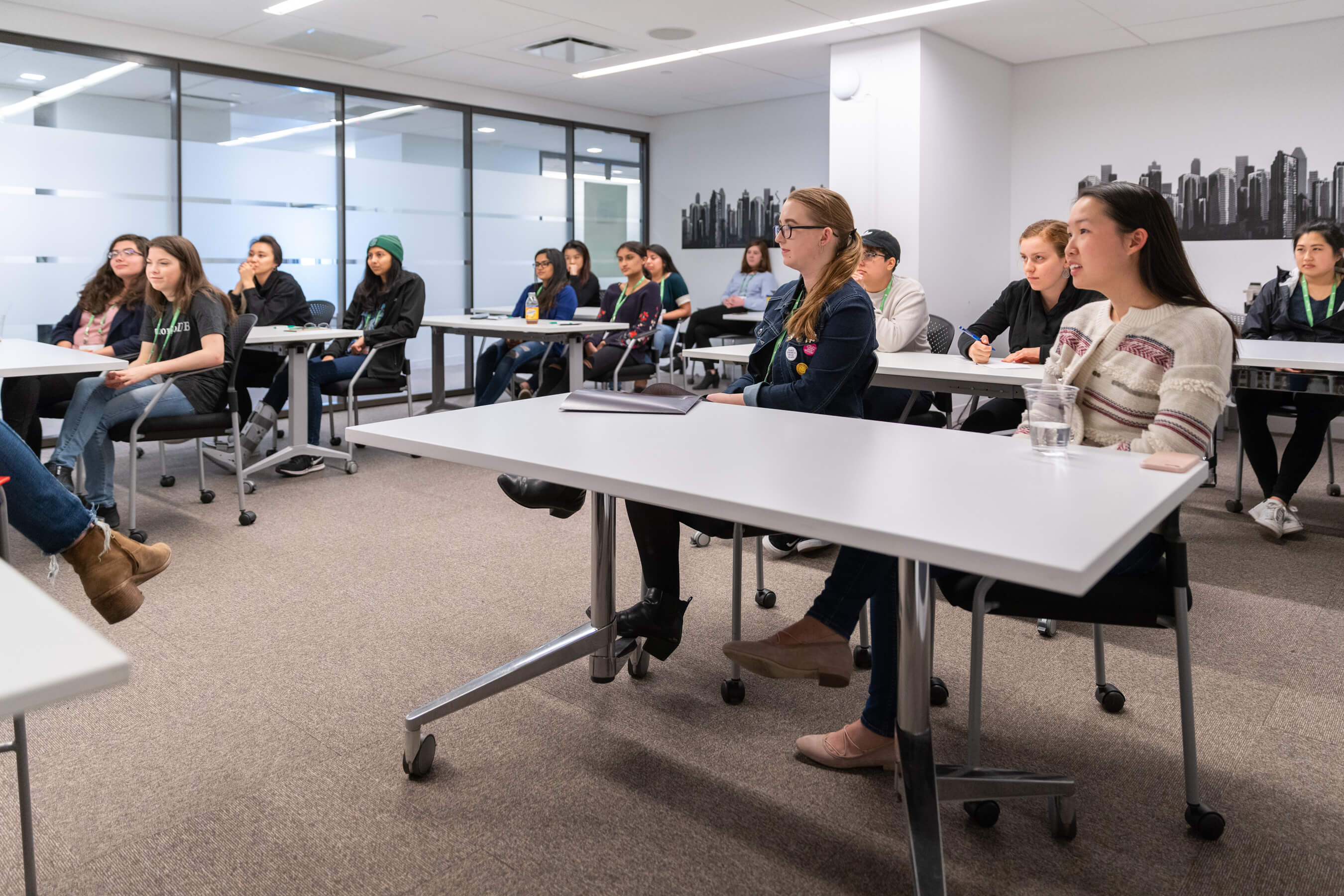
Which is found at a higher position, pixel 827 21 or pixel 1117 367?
pixel 827 21

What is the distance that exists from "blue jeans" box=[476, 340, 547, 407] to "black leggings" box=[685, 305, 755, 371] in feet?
8.39

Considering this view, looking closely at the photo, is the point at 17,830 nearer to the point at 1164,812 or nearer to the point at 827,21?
the point at 1164,812

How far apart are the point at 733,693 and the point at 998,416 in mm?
1929

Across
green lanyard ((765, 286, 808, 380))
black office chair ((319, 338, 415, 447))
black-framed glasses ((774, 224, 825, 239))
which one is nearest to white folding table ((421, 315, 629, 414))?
black office chair ((319, 338, 415, 447))

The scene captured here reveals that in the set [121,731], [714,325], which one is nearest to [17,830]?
[121,731]

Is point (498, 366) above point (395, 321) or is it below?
below

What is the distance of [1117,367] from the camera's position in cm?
191

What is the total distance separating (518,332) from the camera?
5.34 meters

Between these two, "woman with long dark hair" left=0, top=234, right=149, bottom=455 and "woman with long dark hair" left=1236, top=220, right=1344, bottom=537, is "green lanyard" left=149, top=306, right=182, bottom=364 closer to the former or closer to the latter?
"woman with long dark hair" left=0, top=234, right=149, bottom=455

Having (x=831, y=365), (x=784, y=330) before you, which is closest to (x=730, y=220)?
(x=784, y=330)

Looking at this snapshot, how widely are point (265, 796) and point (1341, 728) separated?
228cm

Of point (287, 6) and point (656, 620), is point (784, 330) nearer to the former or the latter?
point (656, 620)

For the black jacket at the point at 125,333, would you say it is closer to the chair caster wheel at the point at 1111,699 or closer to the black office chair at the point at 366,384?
the black office chair at the point at 366,384

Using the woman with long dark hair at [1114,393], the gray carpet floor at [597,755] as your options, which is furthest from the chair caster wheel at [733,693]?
the woman with long dark hair at [1114,393]
